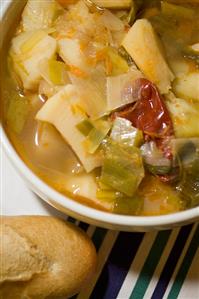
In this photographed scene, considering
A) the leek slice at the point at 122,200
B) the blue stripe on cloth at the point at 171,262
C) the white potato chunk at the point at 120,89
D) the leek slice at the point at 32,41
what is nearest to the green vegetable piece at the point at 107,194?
the leek slice at the point at 122,200

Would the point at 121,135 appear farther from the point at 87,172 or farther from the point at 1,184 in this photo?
the point at 1,184

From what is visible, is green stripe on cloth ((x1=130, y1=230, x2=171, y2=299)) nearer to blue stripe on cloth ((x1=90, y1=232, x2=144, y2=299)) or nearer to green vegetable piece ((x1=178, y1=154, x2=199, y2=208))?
blue stripe on cloth ((x1=90, y1=232, x2=144, y2=299))

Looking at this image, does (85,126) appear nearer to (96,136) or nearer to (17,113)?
(96,136)

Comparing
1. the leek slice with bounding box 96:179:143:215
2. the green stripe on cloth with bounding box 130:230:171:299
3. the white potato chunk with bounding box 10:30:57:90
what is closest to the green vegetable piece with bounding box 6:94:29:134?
the white potato chunk with bounding box 10:30:57:90

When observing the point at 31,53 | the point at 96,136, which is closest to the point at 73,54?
the point at 31,53

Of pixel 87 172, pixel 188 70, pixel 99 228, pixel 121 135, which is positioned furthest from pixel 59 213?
pixel 188 70

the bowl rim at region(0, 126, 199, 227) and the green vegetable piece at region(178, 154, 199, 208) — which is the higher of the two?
the green vegetable piece at region(178, 154, 199, 208)
